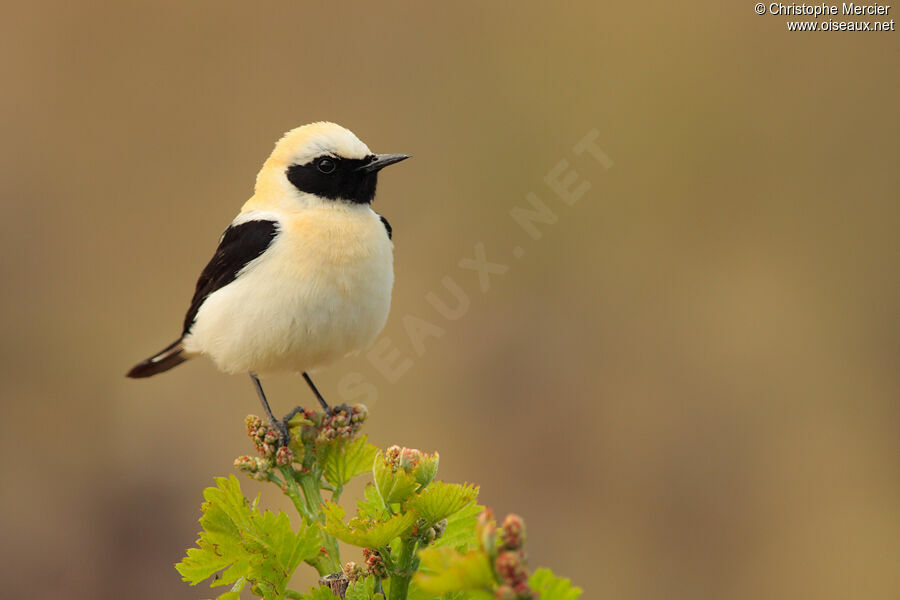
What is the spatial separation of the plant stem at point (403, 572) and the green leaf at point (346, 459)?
44cm

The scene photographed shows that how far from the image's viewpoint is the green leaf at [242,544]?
190 cm

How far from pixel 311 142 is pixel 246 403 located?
3255mm

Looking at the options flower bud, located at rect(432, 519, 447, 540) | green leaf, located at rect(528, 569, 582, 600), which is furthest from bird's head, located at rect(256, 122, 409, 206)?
green leaf, located at rect(528, 569, 582, 600)

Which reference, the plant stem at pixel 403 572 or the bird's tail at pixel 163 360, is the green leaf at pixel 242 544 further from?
the bird's tail at pixel 163 360

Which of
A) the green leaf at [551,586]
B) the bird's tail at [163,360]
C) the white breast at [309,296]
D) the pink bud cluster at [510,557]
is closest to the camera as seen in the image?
the pink bud cluster at [510,557]

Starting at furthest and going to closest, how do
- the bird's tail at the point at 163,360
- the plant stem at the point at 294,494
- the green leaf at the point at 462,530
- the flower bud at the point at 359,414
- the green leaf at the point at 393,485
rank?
the bird's tail at the point at 163,360 < the flower bud at the point at 359,414 < the plant stem at the point at 294,494 < the green leaf at the point at 462,530 < the green leaf at the point at 393,485

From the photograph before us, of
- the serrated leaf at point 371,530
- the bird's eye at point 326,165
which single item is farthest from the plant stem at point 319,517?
the bird's eye at point 326,165

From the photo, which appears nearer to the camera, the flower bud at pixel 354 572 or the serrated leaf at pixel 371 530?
the serrated leaf at pixel 371 530

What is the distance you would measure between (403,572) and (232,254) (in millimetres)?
2411

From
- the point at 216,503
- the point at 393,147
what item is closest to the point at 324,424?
the point at 216,503

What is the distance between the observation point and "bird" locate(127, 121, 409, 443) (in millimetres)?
3508

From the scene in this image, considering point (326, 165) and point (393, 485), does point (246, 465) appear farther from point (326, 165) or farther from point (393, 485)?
point (326, 165)

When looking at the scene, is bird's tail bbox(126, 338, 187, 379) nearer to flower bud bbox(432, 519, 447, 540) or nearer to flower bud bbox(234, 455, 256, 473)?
flower bud bbox(234, 455, 256, 473)

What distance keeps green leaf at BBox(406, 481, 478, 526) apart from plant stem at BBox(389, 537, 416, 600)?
0.11m
